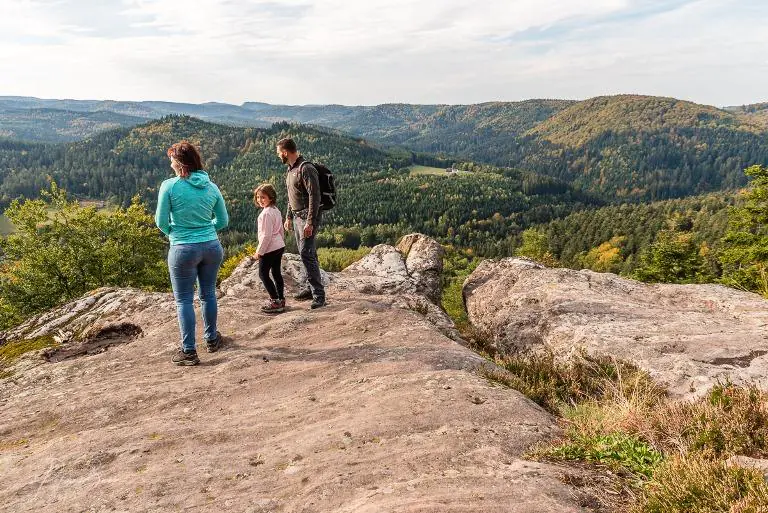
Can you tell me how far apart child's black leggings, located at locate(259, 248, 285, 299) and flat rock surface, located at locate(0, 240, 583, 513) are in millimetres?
1041

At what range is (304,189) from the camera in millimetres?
9820

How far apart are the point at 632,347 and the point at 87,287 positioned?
104 feet

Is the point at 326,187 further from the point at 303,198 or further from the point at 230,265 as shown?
the point at 230,265

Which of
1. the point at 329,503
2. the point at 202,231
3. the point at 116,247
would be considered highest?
the point at 202,231

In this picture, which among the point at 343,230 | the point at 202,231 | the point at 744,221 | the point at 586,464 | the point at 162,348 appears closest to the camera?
the point at 586,464

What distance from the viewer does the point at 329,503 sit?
4.20m

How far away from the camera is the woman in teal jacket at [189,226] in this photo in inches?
292

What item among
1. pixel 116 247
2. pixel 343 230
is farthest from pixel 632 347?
pixel 343 230

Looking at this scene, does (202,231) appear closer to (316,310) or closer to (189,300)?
(189,300)

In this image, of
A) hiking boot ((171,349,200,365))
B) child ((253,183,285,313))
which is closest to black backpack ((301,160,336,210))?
child ((253,183,285,313))

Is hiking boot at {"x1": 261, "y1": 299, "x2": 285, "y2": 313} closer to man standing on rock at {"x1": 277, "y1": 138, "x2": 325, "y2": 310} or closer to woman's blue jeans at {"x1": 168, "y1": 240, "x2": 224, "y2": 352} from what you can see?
man standing on rock at {"x1": 277, "y1": 138, "x2": 325, "y2": 310}

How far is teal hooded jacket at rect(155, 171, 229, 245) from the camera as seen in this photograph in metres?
7.35

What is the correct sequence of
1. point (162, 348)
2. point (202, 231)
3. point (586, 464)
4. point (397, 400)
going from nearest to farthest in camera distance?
point (586, 464) < point (397, 400) < point (202, 231) < point (162, 348)

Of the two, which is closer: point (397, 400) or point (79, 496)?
point (79, 496)
